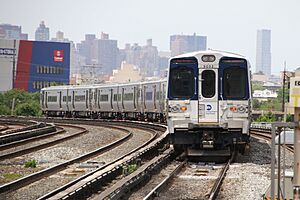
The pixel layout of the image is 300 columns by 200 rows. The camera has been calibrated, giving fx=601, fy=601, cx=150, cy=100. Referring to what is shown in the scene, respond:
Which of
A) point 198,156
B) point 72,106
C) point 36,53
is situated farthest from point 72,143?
point 36,53

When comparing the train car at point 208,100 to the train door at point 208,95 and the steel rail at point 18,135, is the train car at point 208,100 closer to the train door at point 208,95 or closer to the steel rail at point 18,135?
the train door at point 208,95

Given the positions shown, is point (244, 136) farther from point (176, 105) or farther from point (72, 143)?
point (72, 143)

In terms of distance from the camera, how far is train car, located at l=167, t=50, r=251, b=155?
14602mm

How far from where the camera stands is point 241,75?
14.9 metres

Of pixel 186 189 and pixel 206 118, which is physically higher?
pixel 206 118

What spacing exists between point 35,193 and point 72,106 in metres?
40.5

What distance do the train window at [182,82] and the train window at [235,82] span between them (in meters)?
0.84

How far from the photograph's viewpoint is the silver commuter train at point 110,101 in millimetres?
35406

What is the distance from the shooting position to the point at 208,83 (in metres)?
14.9

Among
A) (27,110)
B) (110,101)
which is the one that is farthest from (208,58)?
(27,110)

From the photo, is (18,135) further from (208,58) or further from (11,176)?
(11,176)

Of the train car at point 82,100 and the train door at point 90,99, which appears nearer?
the train door at point 90,99

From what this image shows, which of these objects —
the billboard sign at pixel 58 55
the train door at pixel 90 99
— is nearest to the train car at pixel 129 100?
the train door at pixel 90 99

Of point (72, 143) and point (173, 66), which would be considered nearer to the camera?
point (173, 66)
